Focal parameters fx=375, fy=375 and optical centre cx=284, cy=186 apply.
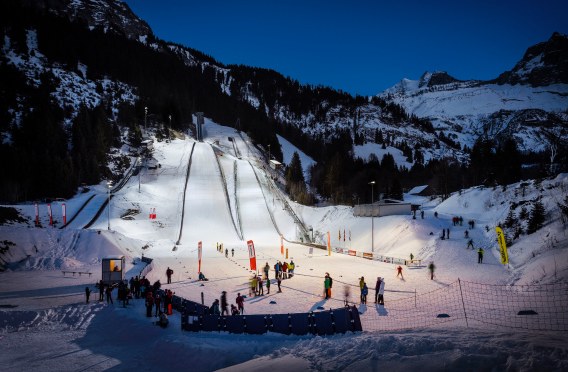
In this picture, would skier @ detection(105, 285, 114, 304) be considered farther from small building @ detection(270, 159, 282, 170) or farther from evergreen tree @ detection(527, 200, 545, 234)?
small building @ detection(270, 159, 282, 170)

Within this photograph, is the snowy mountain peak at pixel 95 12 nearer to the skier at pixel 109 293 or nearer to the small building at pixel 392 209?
the small building at pixel 392 209

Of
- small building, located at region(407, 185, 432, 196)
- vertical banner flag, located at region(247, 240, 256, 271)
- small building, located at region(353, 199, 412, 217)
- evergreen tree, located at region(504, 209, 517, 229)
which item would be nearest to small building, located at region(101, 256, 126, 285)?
vertical banner flag, located at region(247, 240, 256, 271)

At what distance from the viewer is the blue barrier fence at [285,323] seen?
10945mm

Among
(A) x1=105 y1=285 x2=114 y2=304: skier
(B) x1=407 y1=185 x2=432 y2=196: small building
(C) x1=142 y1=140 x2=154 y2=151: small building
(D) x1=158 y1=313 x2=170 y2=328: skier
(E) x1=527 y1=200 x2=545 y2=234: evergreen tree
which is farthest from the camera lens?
(B) x1=407 y1=185 x2=432 y2=196: small building

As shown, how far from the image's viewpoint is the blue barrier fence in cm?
1095

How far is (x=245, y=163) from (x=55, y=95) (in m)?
40.6

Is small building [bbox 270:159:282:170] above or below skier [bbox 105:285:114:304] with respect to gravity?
above

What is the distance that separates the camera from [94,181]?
60.5m

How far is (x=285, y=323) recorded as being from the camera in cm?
1162

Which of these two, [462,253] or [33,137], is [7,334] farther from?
[33,137]

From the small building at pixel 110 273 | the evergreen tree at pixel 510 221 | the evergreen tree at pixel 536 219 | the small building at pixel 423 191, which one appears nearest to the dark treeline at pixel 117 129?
the small building at pixel 423 191

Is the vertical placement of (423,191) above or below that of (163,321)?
above

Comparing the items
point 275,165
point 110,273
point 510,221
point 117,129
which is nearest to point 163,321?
point 110,273

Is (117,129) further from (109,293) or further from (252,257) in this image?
(109,293)
